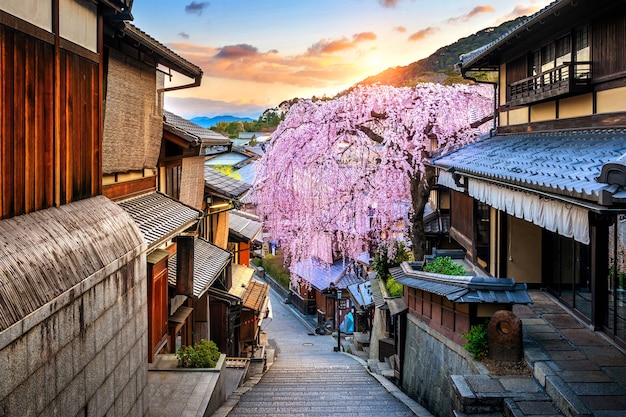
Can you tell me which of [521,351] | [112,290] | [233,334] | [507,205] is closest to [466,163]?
[507,205]

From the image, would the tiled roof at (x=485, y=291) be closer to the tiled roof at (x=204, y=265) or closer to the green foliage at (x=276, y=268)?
the tiled roof at (x=204, y=265)

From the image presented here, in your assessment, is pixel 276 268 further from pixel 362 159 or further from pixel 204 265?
pixel 204 265

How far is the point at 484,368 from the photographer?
9203 millimetres

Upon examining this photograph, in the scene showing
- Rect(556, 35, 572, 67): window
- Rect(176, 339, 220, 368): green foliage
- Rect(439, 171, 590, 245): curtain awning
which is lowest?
Rect(176, 339, 220, 368): green foliage

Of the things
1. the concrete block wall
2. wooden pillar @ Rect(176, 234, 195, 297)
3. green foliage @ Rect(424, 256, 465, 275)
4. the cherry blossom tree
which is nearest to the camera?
the concrete block wall

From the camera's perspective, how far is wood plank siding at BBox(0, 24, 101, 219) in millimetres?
4895

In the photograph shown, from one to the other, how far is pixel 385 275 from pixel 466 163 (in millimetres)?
7463

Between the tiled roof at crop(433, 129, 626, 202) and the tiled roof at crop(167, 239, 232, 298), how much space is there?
23.1ft

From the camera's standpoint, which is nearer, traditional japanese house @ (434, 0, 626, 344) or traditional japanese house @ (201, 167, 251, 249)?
traditional japanese house @ (434, 0, 626, 344)

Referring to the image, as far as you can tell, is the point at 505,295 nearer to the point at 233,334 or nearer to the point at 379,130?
the point at 379,130

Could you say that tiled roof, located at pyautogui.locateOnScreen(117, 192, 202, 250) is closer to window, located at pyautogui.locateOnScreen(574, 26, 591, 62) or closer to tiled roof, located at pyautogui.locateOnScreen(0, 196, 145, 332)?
tiled roof, located at pyautogui.locateOnScreen(0, 196, 145, 332)

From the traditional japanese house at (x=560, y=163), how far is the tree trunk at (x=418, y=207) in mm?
1108

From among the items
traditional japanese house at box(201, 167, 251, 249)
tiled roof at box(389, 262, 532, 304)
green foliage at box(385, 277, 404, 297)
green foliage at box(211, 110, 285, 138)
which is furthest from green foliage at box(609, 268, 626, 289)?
green foliage at box(211, 110, 285, 138)

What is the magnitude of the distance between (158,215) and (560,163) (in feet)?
24.1
